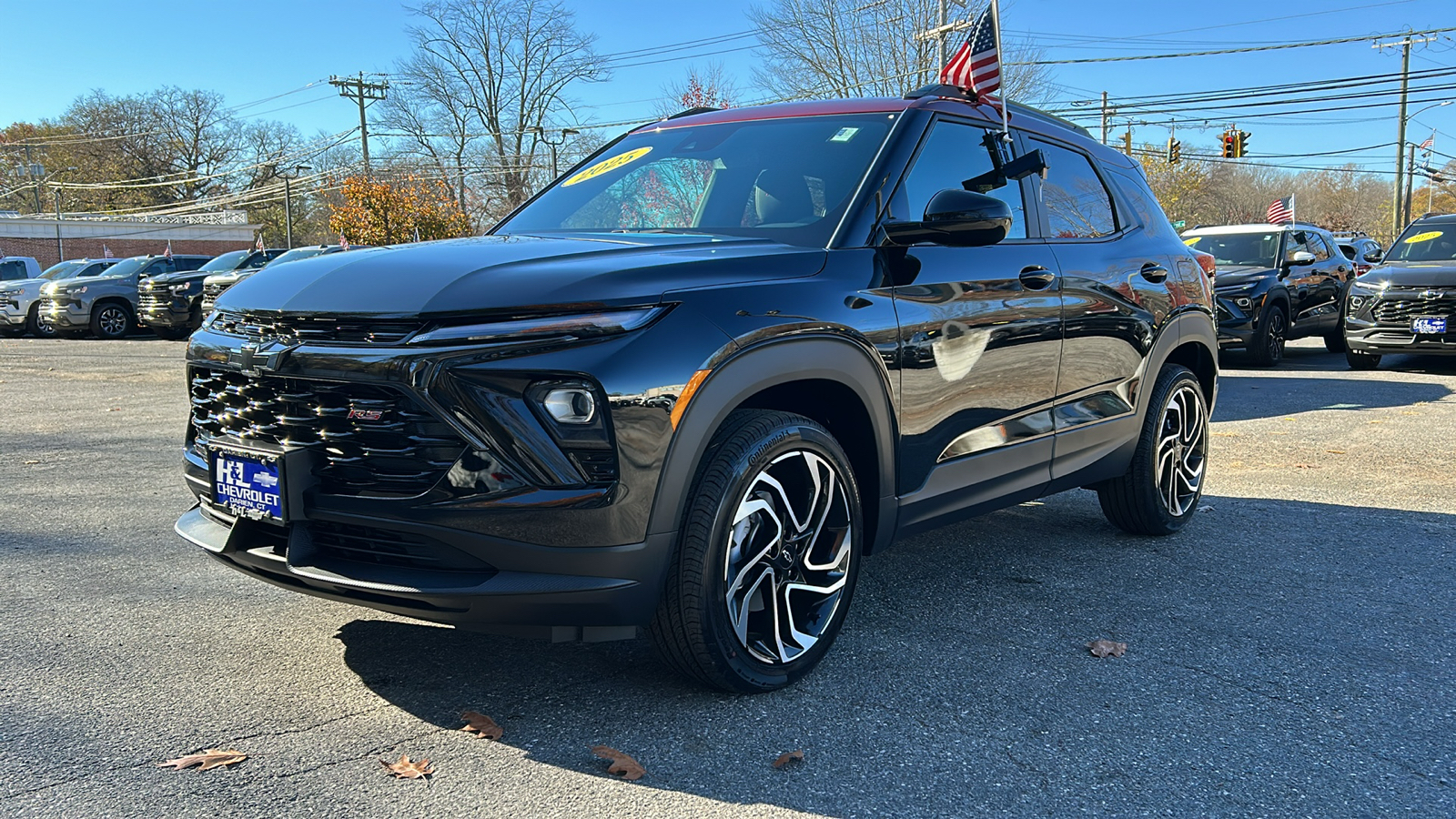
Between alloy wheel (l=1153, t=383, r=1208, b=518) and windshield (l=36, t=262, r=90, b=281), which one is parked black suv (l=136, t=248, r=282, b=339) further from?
alloy wheel (l=1153, t=383, r=1208, b=518)

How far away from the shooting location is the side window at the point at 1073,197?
448 cm

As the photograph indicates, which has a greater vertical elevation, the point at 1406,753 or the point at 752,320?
the point at 752,320

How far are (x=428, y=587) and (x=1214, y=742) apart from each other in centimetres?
A: 209

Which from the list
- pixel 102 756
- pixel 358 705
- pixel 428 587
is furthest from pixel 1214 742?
pixel 102 756

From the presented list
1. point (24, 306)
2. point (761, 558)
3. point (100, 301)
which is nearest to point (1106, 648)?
point (761, 558)

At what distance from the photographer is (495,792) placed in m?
2.59

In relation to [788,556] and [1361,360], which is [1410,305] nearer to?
[1361,360]

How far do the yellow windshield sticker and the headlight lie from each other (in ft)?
6.03

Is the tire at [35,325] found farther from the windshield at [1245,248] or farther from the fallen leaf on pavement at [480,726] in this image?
the fallen leaf on pavement at [480,726]

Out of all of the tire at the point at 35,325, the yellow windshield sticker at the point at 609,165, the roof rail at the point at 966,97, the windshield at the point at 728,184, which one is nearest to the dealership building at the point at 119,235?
the tire at the point at 35,325

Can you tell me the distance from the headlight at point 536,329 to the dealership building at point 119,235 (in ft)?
192

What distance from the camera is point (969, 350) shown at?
3.71 meters

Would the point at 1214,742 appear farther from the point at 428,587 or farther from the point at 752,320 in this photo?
the point at 428,587

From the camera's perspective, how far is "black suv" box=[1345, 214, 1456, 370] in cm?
1179
